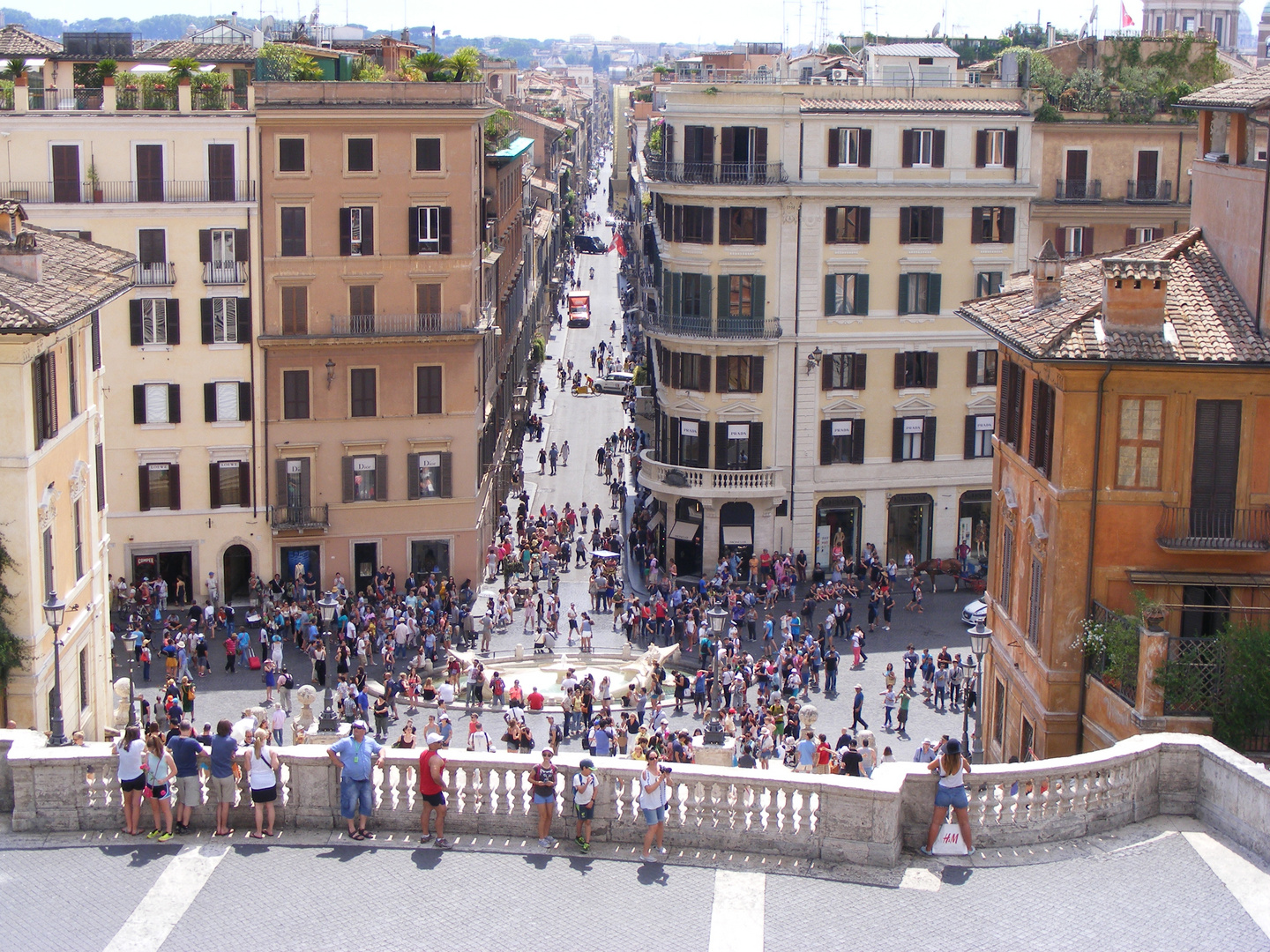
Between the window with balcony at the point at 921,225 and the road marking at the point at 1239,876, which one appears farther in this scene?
the window with balcony at the point at 921,225

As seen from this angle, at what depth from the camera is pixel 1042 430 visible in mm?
33969

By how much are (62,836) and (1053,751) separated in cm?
1863

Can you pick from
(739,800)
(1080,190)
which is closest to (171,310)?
(1080,190)

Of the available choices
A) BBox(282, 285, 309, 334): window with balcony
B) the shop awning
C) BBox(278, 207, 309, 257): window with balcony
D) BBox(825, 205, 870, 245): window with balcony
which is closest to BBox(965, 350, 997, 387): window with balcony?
BBox(825, 205, 870, 245): window with balcony

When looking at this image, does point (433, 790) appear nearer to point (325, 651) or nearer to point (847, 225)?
point (325, 651)

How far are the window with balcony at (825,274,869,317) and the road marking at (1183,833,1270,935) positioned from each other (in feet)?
141

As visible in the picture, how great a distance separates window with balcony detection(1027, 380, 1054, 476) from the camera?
1309 inches

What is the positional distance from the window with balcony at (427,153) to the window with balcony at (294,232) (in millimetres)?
4039

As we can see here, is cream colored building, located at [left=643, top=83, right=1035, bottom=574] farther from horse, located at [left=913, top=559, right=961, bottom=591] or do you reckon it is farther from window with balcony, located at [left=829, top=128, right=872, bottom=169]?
horse, located at [left=913, top=559, right=961, bottom=591]

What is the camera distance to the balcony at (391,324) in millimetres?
59156

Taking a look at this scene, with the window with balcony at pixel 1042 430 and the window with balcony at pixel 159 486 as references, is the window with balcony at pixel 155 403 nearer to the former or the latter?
the window with balcony at pixel 159 486

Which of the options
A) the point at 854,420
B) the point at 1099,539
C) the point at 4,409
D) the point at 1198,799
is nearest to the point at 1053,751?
the point at 1099,539

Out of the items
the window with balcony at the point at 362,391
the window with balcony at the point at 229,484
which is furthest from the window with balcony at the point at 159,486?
the window with balcony at the point at 362,391

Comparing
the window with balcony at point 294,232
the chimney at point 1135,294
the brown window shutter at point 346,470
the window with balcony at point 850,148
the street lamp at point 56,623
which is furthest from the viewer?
the window with balcony at point 850,148
